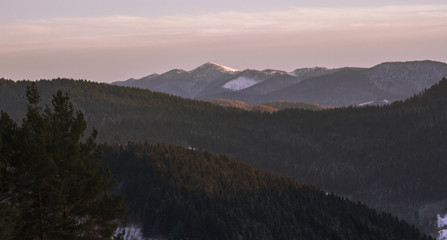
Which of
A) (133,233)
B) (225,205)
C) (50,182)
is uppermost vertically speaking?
(50,182)

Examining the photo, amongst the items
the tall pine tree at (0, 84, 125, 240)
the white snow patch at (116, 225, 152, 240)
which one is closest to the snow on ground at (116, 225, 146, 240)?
the white snow patch at (116, 225, 152, 240)

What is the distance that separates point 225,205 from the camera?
549 ft

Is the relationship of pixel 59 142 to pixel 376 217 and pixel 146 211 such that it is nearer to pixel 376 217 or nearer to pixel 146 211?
pixel 146 211

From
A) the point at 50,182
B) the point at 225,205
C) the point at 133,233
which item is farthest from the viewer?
the point at 225,205

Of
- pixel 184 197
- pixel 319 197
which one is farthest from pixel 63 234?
pixel 319 197

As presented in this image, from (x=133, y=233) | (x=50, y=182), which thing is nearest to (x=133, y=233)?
(x=133, y=233)

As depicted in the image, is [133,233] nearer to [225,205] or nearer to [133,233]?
[133,233]

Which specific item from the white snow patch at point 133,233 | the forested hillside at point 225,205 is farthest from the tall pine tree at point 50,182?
the forested hillside at point 225,205

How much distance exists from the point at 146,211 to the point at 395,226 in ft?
236

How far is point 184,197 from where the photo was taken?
16725 centimetres

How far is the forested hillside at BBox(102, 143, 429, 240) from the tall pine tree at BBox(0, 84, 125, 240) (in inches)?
3099

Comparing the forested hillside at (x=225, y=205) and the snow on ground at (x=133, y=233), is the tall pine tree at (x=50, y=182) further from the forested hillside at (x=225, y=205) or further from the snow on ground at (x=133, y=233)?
the forested hillside at (x=225, y=205)

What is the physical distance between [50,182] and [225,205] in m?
115

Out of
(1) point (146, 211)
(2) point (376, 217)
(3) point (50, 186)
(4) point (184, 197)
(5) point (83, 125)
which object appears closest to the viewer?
(3) point (50, 186)
